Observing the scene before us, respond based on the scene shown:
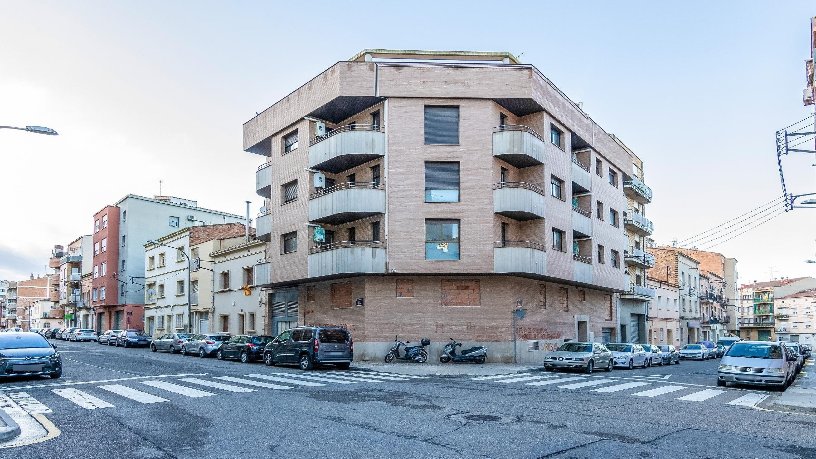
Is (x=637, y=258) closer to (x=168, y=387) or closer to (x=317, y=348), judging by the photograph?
(x=317, y=348)

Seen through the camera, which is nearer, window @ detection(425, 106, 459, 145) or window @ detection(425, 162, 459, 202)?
window @ detection(425, 162, 459, 202)

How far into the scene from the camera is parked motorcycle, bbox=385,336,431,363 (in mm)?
29016

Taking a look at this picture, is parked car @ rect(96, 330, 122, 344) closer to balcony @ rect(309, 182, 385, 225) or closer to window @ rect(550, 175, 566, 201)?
balcony @ rect(309, 182, 385, 225)

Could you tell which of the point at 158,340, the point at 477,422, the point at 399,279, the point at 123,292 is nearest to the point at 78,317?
the point at 123,292

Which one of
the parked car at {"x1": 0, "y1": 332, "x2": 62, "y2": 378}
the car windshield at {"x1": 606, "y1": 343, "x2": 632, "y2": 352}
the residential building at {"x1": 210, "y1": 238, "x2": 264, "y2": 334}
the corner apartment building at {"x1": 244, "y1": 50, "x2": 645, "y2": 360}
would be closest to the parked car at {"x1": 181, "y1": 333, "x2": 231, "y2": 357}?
the residential building at {"x1": 210, "y1": 238, "x2": 264, "y2": 334}

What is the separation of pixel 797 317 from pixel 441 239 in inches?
4025

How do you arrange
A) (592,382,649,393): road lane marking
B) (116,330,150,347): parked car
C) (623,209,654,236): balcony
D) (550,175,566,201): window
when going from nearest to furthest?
(592,382,649,393): road lane marking, (550,175,566,201): window, (116,330,150,347): parked car, (623,209,654,236): balcony

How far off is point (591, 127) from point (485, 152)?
12.6 metres

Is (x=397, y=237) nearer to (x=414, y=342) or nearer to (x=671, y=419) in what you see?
(x=414, y=342)

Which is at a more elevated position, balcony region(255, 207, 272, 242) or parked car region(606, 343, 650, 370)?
balcony region(255, 207, 272, 242)

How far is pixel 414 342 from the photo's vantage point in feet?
98.5

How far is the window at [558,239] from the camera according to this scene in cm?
3463

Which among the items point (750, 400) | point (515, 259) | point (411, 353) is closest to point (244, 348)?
point (411, 353)

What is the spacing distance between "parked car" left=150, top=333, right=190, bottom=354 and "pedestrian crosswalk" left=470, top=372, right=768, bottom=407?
22460 mm
